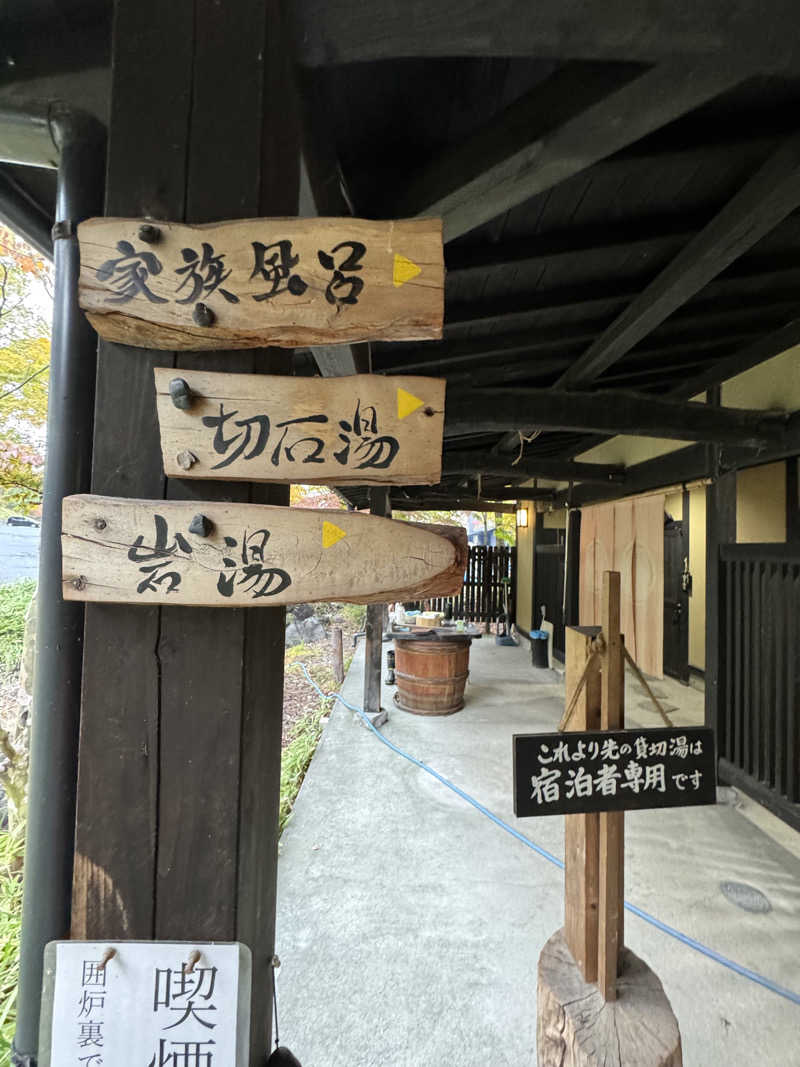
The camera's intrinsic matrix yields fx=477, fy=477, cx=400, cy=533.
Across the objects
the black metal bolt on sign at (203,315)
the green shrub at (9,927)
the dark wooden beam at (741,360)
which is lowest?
the green shrub at (9,927)

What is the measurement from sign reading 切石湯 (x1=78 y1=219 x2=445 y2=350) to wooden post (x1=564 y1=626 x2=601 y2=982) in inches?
52.4

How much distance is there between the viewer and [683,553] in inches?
305

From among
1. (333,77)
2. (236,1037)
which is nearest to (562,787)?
(236,1037)

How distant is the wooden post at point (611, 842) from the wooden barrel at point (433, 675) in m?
4.55

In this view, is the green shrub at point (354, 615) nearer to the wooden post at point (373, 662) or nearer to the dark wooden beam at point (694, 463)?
the wooden post at point (373, 662)

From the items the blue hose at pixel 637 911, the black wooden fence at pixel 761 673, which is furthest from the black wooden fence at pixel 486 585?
the black wooden fence at pixel 761 673

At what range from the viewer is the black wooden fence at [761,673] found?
3.49 meters

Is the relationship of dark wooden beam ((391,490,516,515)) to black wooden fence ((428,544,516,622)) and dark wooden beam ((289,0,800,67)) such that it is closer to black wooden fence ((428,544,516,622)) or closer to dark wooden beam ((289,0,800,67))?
black wooden fence ((428,544,516,622))

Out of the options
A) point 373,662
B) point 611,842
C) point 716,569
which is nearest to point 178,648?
point 611,842

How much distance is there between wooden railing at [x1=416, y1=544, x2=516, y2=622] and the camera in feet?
40.9

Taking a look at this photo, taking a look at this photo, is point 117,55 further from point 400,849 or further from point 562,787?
point 400,849

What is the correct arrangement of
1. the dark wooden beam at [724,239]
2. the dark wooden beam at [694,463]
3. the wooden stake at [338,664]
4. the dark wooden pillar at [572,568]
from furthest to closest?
the wooden stake at [338,664] → the dark wooden pillar at [572,568] → the dark wooden beam at [694,463] → the dark wooden beam at [724,239]

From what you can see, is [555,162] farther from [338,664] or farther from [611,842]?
[338,664]

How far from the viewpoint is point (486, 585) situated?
497 inches
